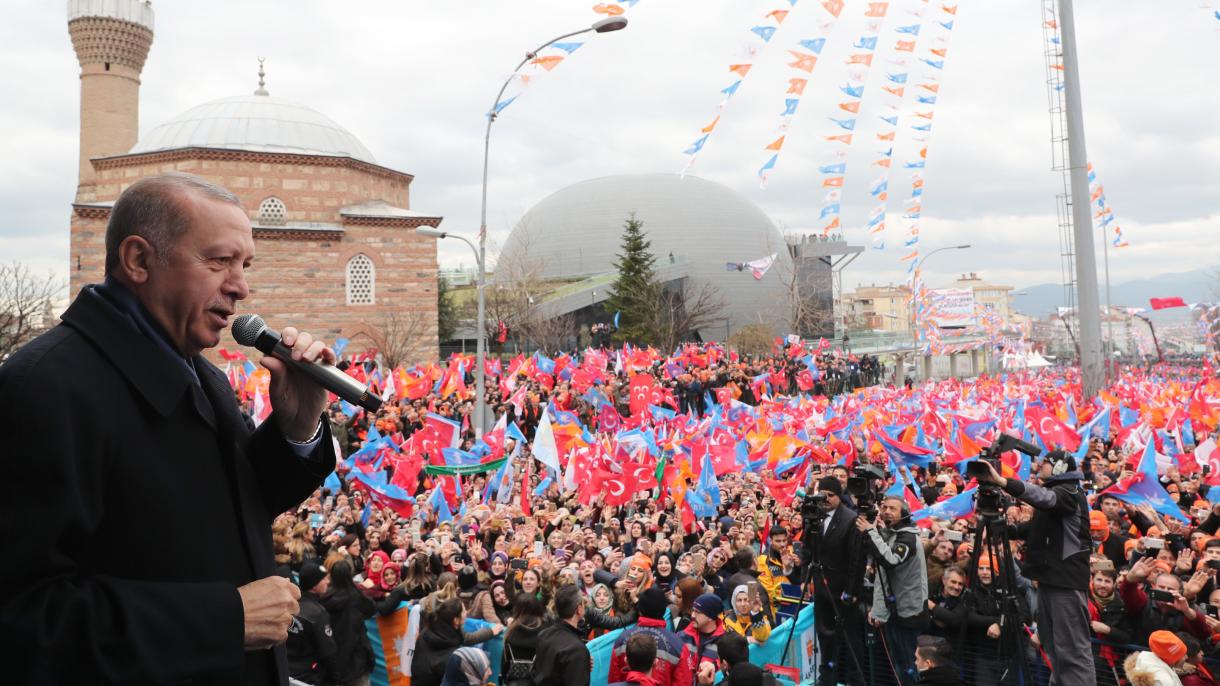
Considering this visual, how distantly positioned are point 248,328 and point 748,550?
6791 mm

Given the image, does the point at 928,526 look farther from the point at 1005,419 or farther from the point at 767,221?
the point at 767,221

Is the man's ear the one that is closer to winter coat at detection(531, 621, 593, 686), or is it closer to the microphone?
the microphone

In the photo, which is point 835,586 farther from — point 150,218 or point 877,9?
point 877,9

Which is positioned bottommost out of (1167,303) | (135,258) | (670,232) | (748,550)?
(748,550)

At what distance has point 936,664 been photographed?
5.64 m

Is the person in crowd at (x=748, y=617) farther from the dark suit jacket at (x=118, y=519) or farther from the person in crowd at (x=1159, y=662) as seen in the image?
the dark suit jacket at (x=118, y=519)

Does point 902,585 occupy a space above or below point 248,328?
below

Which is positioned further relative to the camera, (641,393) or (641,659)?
(641,393)

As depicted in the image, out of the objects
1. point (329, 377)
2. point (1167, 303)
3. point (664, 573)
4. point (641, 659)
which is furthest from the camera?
point (1167, 303)

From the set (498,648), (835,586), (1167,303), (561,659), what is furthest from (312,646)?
(1167,303)

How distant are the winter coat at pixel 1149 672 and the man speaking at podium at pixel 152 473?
572 cm

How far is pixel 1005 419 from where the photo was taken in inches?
645

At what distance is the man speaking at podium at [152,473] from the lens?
60.7 inches

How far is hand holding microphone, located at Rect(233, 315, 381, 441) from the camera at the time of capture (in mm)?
2012
